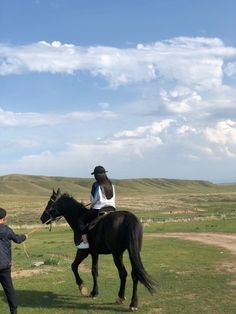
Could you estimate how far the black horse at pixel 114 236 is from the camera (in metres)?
10.9

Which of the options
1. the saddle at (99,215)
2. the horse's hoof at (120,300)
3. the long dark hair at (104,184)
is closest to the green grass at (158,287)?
the horse's hoof at (120,300)

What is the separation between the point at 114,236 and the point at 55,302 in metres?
2.60

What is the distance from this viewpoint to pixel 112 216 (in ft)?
38.4

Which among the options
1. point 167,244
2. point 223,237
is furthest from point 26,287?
point 223,237

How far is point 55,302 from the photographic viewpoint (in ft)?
40.3

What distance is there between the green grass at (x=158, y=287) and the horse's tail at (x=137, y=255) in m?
0.89

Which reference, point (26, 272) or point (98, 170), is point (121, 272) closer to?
point (98, 170)

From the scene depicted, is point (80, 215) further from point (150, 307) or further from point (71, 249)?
point (71, 249)

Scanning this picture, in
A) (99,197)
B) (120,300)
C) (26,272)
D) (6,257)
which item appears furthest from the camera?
(26,272)

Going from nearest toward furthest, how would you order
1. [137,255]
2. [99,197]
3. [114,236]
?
[137,255] < [114,236] < [99,197]

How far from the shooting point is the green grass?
37.7 ft

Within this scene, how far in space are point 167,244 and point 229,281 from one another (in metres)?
11.3

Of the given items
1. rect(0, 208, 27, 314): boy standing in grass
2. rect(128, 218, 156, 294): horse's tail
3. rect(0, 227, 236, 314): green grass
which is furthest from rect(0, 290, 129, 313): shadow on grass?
rect(0, 208, 27, 314): boy standing in grass

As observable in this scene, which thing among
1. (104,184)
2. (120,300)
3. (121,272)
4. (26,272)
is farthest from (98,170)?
(26,272)
